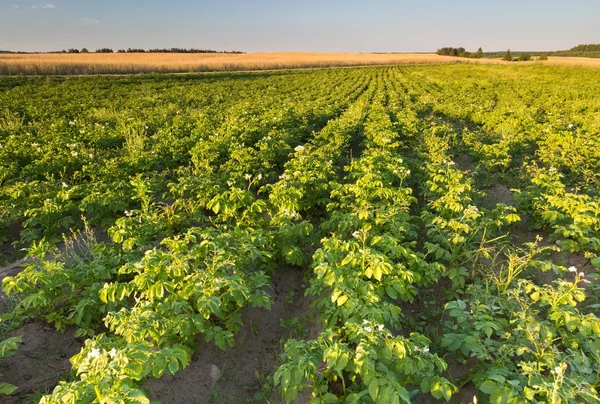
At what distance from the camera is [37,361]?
3.48 metres

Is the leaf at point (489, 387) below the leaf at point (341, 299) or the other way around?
below

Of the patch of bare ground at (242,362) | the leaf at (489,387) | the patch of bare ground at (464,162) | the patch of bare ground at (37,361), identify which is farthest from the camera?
the patch of bare ground at (464,162)

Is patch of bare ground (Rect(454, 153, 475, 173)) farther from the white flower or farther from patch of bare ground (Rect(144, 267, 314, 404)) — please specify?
the white flower

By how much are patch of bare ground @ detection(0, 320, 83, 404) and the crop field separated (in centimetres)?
2

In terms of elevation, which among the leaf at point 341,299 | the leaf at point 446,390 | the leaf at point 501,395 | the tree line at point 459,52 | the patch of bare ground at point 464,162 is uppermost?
the tree line at point 459,52

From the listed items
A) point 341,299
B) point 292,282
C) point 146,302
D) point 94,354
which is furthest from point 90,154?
point 341,299

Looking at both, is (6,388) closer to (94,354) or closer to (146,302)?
(146,302)

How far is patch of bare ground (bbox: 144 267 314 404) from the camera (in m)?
3.35

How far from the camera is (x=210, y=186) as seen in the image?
5.96 metres

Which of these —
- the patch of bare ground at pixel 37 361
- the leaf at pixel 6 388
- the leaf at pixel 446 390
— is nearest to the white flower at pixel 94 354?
the leaf at pixel 6 388

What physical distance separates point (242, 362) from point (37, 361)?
2.05 metres

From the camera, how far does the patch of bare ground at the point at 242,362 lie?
11.0 ft

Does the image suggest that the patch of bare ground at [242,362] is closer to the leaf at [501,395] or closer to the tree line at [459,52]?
the leaf at [501,395]

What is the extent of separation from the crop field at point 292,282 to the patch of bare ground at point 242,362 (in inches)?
0.8
